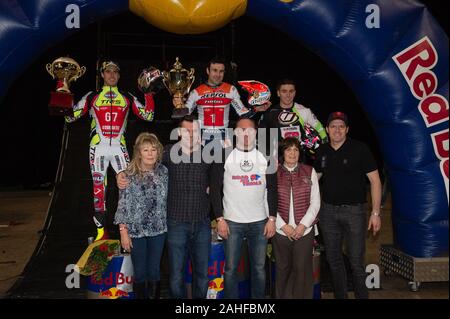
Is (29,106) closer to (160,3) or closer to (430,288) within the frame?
(160,3)

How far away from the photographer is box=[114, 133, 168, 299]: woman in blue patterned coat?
3350 mm

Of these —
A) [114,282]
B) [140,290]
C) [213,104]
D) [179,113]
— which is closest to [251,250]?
[140,290]

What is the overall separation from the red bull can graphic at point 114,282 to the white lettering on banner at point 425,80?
2803 millimetres

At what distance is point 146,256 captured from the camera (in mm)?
3432

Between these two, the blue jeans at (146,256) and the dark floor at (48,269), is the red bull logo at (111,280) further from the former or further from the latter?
the dark floor at (48,269)

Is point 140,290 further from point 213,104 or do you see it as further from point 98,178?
point 213,104

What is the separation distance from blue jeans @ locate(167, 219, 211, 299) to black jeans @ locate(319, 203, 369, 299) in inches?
35.5

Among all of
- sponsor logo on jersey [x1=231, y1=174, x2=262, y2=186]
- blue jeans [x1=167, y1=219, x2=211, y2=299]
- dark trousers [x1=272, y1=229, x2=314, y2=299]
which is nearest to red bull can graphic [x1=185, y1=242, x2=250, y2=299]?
blue jeans [x1=167, y1=219, x2=211, y2=299]

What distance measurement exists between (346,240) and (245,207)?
0.81 metres

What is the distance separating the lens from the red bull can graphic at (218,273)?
3746 millimetres

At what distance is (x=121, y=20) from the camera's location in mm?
8781

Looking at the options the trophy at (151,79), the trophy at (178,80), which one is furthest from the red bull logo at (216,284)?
the trophy at (151,79)

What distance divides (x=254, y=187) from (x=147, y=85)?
1873 mm
